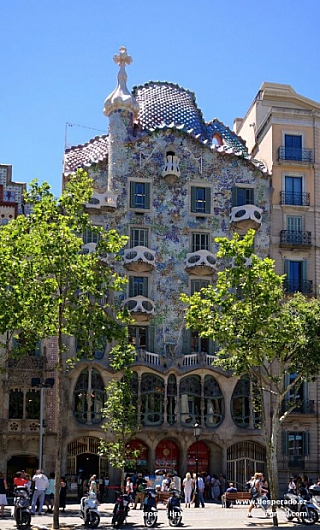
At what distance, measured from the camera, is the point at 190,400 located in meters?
42.1

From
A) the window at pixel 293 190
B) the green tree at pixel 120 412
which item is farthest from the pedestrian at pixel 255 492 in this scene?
the window at pixel 293 190

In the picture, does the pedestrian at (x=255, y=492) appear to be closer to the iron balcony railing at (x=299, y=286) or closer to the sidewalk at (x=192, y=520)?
the sidewalk at (x=192, y=520)

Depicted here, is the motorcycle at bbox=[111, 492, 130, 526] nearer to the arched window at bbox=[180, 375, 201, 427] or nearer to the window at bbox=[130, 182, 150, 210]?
the arched window at bbox=[180, 375, 201, 427]

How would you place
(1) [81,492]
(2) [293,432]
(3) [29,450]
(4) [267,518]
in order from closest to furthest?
(4) [267,518] < (1) [81,492] < (3) [29,450] < (2) [293,432]

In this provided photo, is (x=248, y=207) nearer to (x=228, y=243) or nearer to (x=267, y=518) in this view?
(x=228, y=243)

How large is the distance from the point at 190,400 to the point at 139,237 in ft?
29.3

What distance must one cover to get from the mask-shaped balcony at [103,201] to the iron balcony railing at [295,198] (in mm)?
9354

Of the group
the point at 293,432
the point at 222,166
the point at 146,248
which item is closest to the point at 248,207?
the point at 222,166

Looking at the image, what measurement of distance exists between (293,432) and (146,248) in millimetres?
12105

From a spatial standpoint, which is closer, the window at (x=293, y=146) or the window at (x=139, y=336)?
the window at (x=139, y=336)

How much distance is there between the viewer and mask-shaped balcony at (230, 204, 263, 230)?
147 feet

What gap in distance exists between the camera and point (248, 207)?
4494 centimetres

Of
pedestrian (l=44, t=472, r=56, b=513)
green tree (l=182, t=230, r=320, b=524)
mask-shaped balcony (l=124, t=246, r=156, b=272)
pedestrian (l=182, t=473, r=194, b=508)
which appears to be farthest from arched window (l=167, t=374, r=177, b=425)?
green tree (l=182, t=230, r=320, b=524)

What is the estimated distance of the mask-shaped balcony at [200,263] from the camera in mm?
43722
